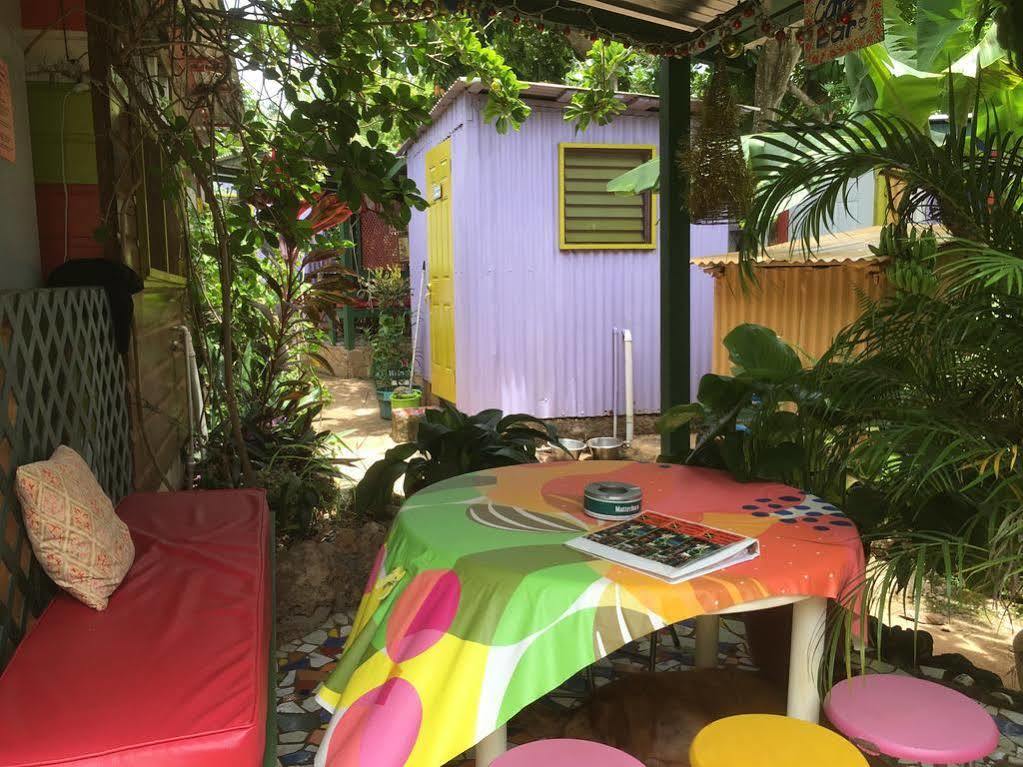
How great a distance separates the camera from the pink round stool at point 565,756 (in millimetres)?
1327

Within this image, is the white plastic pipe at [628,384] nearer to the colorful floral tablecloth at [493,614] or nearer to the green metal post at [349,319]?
the colorful floral tablecloth at [493,614]

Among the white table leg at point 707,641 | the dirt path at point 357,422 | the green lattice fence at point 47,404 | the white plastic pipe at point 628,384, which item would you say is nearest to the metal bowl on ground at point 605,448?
the white plastic pipe at point 628,384

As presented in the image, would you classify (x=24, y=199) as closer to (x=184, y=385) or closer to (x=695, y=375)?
(x=184, y=385)

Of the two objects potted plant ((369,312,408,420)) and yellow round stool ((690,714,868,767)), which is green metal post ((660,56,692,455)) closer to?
yellow round stool ((690,714,868,767))

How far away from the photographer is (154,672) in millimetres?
1647

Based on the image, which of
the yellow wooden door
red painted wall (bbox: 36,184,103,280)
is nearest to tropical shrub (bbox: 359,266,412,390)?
the yellow wooden door

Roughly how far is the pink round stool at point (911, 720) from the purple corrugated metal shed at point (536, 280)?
543cm

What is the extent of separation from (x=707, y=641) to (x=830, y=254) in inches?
120

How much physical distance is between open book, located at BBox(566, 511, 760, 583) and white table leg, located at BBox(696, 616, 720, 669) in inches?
34.8

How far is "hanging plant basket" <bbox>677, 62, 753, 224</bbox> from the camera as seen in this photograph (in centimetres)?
Answer: 298

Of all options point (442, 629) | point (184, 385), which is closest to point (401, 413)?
point (184, 385)

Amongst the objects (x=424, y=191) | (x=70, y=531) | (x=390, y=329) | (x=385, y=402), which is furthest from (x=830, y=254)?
(x=390, y=329)

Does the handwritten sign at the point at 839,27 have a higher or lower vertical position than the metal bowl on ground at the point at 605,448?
higher

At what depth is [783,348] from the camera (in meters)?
2.89
